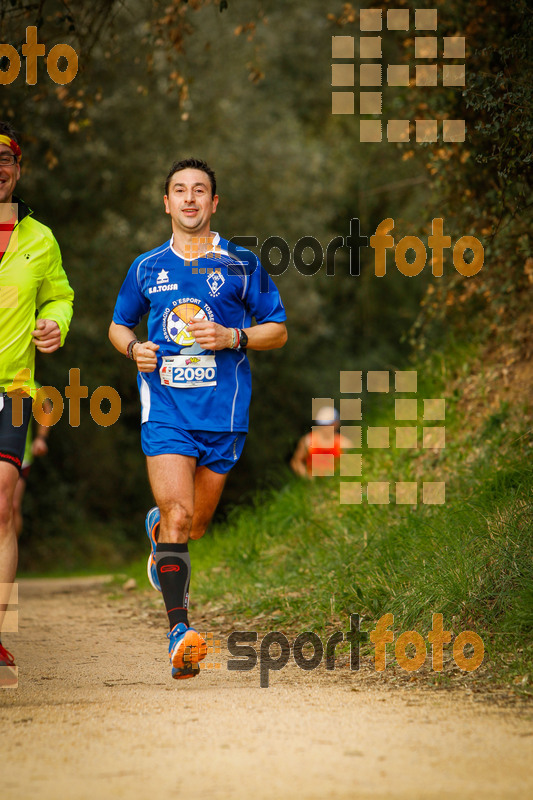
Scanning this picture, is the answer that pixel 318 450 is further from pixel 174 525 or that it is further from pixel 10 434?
pixel 10 434

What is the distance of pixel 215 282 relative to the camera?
15.9 feet

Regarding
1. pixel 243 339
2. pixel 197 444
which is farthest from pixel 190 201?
pixel 197 444

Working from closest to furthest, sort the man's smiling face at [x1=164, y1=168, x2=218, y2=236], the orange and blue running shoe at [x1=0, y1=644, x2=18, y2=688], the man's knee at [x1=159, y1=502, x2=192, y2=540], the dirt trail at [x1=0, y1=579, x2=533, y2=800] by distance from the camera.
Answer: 1. the dirt trail at [x1=0, y1=579, x2=533, y2=800]
2. the orange and blue running shoe at [x1=0, y1=644, x2=18, y2=688]
3. the man's knee at [x1=159, y1=502, x2=192, y2=540]
4. the man's smiling face at [x1=164, y1=168, x2=218, y2=236]

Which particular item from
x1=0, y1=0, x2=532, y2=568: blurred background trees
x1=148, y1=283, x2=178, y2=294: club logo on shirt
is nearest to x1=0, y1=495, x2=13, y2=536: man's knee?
x1=148, y1=283, x2=178, y2=294: club logo on shirt

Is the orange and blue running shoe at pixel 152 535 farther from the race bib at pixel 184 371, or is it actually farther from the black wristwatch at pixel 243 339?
the black wristwatch at pixel 243 339

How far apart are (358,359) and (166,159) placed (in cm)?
739

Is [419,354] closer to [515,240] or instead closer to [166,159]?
[515,240]

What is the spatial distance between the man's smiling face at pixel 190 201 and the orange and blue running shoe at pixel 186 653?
207 cm

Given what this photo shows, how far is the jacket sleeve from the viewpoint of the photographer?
4.84 metres

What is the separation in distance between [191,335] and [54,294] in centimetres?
81

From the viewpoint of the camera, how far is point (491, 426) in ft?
23.8

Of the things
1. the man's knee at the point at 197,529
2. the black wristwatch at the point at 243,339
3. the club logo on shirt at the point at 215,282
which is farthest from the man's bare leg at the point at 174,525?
the club logo on shirt at the point at 215,282

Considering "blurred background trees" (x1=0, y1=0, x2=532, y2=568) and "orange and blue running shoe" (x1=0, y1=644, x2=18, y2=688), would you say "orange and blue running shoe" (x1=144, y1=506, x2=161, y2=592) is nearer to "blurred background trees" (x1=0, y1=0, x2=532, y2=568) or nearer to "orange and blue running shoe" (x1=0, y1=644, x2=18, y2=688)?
"orange and blue running shoe" (x1=0, y1=644, x2=18, y2=688)

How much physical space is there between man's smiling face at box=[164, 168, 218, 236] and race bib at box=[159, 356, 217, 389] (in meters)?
0.70
